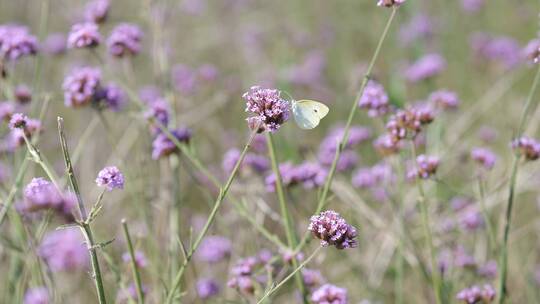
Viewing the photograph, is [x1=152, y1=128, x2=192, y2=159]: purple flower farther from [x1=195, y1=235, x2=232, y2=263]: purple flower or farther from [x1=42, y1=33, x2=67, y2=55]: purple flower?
[x1=42, y1=33, x2=67, y2=55]: purple flower

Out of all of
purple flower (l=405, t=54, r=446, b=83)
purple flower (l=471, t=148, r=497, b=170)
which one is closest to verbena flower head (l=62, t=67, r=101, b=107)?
purple flower (l=471, t=148, r=497, b=170)

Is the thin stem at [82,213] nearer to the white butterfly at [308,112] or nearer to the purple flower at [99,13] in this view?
the white butterfly at [308,112]

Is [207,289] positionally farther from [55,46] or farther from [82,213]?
[55,46]

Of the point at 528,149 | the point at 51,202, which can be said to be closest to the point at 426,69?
the point at 528,149

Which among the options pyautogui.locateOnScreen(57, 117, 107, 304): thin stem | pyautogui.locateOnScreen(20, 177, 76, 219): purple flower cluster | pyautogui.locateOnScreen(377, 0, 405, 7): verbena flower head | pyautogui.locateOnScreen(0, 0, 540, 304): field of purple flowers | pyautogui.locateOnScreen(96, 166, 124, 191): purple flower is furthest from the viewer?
pyautogui.locateOnScreen(0, 0, 540, 304): field of purple flowers

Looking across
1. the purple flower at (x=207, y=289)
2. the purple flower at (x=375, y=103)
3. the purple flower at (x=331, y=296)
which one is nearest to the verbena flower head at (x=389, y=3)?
the purple flower at (x=375, y=103)

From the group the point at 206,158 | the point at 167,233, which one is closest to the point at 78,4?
the point at 206,158

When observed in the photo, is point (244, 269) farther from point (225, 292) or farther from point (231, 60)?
point (231, 60)
